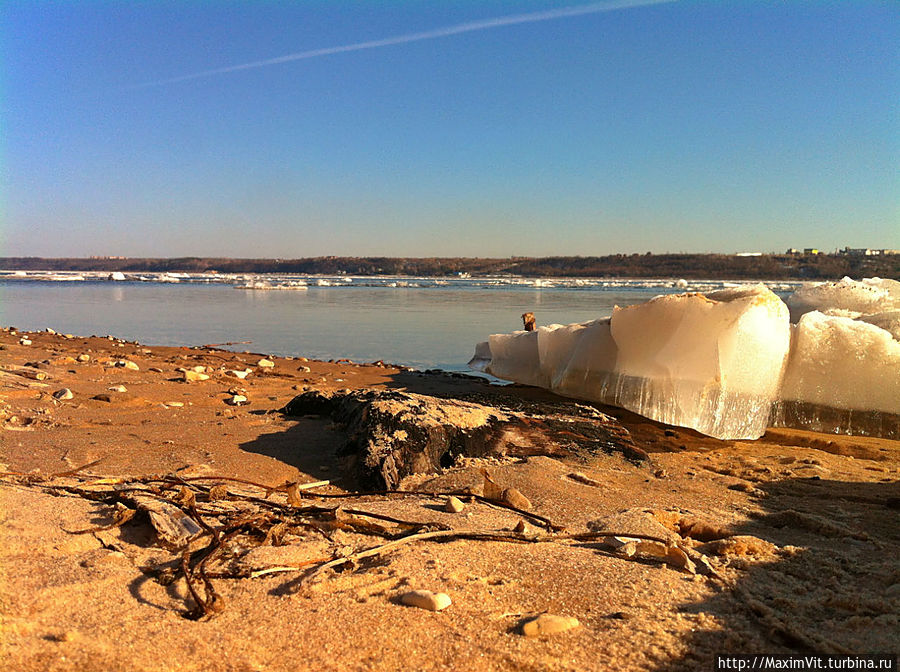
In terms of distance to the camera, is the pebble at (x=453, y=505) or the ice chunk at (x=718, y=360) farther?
the ice chunk at (x=718, y=360)

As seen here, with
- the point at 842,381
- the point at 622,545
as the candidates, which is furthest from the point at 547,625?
the point at 842,381

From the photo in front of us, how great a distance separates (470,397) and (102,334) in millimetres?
8848

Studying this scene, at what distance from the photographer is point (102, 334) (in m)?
11.2

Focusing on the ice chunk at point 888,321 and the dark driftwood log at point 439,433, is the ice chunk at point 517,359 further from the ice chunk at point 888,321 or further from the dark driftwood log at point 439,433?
the ice chunk at point 888,321

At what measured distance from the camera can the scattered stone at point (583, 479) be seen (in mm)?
3180

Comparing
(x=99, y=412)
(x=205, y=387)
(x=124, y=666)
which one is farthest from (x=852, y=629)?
(x=205, y=387)

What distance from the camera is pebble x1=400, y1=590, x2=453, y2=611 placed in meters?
1.72

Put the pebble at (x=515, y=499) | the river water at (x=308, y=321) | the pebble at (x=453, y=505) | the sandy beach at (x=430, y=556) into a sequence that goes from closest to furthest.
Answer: the sandy beach at (x=430, y=556) < the pebble at (x=453, y=505) < the pebble at (x=515, y=499) < the river water at (x=308, y=321)

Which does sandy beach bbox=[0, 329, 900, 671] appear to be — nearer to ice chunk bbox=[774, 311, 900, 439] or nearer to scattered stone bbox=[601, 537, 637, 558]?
scattered stone bbox=[601, 537, 637, 558]

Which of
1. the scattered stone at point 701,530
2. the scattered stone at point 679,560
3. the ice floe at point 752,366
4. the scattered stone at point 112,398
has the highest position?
the ice floe at point 752,366

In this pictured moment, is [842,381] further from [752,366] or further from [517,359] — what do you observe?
[517,359]

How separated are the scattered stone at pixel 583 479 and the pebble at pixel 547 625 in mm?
1540

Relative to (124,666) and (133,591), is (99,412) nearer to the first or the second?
(133,591)

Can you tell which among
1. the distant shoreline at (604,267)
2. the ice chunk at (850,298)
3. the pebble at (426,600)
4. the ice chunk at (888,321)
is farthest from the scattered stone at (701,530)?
the distant shoreline at (604,267)
